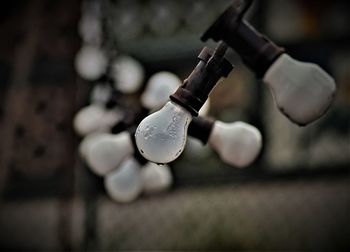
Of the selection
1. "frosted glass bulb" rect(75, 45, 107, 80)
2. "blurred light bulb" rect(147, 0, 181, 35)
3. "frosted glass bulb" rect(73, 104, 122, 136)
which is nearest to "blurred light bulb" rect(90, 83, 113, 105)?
"frosted glass bulb" rect(73, 104, 122, 136)

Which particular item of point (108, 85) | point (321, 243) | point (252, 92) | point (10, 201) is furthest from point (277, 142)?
point (108, 85)

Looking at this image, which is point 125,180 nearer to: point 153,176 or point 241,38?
point 153,176

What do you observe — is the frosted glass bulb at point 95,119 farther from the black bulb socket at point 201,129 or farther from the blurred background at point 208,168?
the blurred background at point 208,168

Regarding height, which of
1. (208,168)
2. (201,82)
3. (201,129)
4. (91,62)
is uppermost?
(201,82)

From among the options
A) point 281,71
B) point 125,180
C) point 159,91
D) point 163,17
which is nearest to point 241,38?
point 281,71

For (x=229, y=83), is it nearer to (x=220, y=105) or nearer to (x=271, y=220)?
(x=220, y=105)
